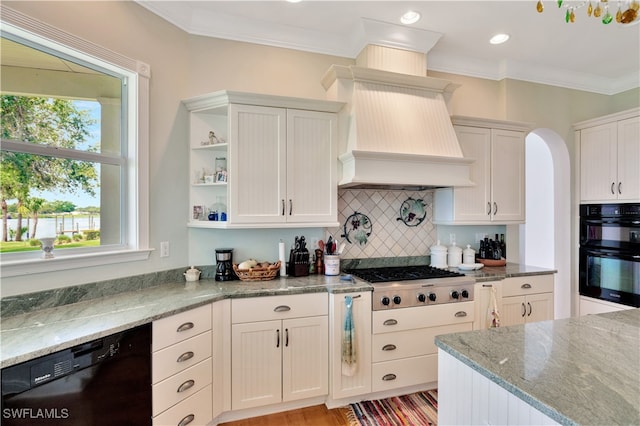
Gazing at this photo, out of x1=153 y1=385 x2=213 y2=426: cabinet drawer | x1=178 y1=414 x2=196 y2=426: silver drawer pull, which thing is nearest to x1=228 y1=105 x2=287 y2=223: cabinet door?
x1=153 y1=385 x2=213 y2=426: cabinet drawer

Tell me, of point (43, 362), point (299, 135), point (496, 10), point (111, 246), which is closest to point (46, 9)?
point (111, 246)

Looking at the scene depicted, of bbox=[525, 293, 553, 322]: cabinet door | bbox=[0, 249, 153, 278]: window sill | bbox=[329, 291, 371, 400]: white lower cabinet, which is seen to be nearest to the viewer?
bbox=[0, 249, 153, 278]: window sill

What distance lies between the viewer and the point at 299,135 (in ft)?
8.34

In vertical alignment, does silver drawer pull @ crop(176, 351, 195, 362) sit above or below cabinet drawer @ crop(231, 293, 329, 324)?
below

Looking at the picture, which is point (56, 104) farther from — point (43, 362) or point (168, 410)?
point (168, 410)

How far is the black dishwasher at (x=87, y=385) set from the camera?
1.23 meters

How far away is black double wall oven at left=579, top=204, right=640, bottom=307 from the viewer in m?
3.06

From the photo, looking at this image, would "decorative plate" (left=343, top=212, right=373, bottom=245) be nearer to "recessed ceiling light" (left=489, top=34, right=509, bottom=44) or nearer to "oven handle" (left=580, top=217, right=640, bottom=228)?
"recessed ceiling light" (left=489, top=34, right=509, bottom=44)

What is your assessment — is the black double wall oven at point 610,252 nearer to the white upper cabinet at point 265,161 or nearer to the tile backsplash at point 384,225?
the tile backsplash at point 384,225

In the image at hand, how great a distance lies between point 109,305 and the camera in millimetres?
1866

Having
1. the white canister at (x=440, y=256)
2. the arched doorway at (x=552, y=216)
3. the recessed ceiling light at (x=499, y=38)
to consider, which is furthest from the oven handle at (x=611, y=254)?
the recessed ceiling light at (x=499, y=38)

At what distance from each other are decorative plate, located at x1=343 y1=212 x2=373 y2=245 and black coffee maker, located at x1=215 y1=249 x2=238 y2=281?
106 cm

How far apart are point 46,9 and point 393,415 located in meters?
3.38

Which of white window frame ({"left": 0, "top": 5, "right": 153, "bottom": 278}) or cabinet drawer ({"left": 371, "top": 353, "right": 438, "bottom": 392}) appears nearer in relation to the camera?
white window frame ({"left": 0, "top": 5, "right": 153, "bottom": 278})
